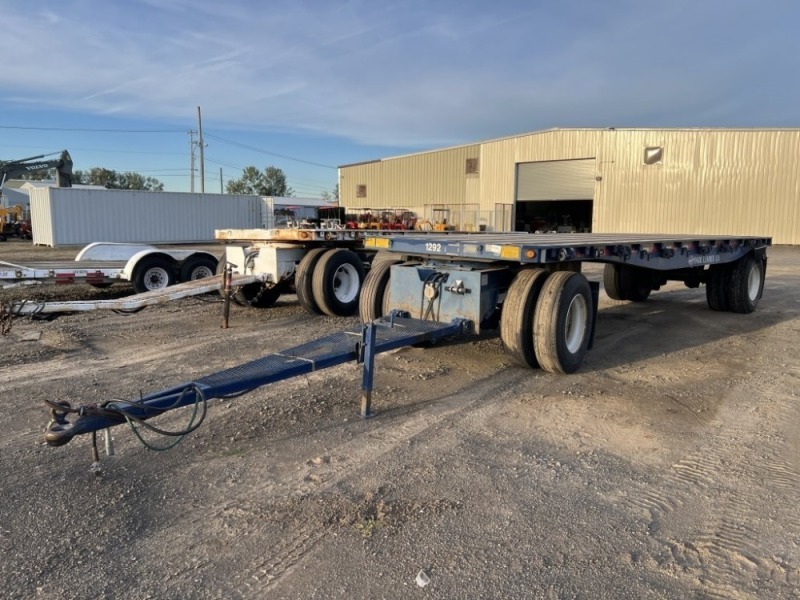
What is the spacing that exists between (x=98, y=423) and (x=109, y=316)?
7.00 meters

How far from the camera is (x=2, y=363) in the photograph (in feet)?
22.1

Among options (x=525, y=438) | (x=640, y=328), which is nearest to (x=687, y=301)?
(x=640, y=328)

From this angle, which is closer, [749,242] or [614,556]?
[614,556]

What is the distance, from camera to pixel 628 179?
100ft

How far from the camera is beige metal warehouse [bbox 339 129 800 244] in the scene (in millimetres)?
27531

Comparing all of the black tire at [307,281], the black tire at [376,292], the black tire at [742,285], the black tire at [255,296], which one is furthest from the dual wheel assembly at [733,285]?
the black tire at [255,296]

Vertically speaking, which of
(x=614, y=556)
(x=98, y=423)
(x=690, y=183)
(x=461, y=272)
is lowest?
(x=614, y=556)

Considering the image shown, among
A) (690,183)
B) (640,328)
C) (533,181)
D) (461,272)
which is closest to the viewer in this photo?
(461,272)

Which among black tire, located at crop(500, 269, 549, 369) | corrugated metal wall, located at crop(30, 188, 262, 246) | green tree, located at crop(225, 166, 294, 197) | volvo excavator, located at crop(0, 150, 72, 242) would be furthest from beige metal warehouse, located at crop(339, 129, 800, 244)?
green tree, located at crop(225, 166, 294, 197)

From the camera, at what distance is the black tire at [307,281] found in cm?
964

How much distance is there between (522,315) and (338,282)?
4.53 meters

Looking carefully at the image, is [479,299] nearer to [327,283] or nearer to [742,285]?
[327,283]

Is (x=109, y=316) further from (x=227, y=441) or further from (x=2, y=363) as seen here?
(x=227, y=441)

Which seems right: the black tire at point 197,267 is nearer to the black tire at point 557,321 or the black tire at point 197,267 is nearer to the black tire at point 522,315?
the black tire at point 522,315
